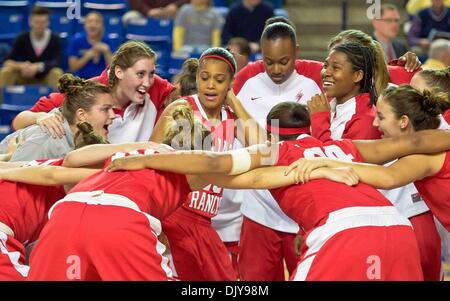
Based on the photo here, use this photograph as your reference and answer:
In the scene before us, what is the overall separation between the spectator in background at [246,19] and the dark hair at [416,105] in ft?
17.2

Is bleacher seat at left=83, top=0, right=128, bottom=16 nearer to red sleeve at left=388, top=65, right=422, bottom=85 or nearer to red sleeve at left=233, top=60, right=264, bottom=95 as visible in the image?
red sleeve at left=233, top=60, right=264, bottom=95

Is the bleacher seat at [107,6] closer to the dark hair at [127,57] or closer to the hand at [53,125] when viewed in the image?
the dark hair at [127,57]

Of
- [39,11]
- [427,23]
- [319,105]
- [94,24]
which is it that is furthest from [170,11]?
[319,105]

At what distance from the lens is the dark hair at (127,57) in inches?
227

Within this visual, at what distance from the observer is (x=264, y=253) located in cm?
557

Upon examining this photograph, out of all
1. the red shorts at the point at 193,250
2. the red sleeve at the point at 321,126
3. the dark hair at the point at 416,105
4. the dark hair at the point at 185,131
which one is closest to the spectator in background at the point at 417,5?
the red sleeve at the point at 321,126

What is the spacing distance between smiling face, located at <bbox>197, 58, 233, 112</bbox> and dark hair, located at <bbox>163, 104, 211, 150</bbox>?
1.94ft

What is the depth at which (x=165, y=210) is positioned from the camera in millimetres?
4469

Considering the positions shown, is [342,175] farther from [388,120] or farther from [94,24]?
[94,24]

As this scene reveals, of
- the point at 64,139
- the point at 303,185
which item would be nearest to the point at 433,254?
the point at 303,185

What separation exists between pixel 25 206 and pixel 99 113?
2.34 feet

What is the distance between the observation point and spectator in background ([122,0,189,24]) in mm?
10742
